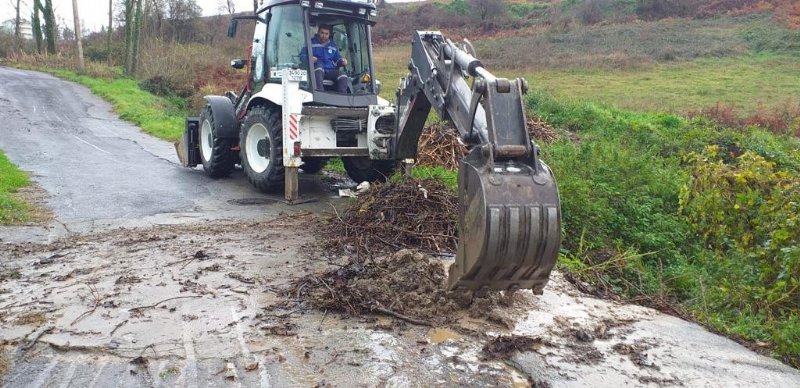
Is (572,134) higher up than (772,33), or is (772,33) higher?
(772,33)

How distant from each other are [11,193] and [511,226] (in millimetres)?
7988

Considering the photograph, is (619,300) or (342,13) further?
(342,13)

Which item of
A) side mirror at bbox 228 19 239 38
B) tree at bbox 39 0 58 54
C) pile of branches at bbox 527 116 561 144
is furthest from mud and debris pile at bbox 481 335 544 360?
tree at bbox 39 0 58 54

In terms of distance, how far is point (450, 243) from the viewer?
665cm

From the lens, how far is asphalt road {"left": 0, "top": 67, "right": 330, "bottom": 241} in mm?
8406

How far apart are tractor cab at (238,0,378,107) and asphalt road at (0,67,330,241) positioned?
4.98 feet

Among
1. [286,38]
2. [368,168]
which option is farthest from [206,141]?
[368,168]

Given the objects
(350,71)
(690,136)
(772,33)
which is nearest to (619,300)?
(350,71)

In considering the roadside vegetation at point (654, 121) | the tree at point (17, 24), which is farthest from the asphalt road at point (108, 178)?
the tree at point (17, 24)

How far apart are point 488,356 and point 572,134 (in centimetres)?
1159

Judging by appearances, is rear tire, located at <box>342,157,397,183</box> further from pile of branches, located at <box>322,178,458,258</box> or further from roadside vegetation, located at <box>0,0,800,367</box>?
pile of branches, located at <box>322,178,458,258</box>

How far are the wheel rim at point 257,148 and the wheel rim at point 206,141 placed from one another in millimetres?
1457

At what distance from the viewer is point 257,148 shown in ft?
31.2

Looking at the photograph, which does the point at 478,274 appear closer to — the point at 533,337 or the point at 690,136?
the point at 533,337
